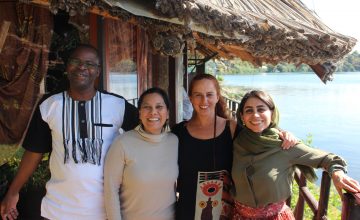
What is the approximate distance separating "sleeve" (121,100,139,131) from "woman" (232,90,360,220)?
71cm

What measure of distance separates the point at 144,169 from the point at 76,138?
0.46 metres

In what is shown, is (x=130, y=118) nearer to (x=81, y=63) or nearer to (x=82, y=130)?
(x=82, y=130)

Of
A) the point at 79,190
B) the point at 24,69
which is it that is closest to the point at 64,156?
→ the point at 79,190

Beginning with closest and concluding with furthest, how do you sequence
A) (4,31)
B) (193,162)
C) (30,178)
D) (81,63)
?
(81,63), (193,162), (4,31), (30,178)

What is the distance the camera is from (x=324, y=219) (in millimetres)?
2814

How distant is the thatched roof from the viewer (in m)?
2.34


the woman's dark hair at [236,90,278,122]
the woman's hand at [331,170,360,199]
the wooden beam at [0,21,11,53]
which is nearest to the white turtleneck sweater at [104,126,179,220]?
the woman's dark hair at [236,90,278,122]

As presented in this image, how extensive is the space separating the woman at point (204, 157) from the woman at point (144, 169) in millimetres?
105

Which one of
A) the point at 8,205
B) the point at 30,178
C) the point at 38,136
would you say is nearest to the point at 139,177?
the point at 38,136

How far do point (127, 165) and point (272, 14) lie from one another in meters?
2.17

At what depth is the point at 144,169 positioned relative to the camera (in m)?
2.33

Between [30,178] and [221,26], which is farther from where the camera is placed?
[30,178]

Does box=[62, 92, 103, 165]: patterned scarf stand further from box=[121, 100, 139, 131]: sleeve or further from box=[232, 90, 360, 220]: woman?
box=[232, 90, 360, 220]: woman

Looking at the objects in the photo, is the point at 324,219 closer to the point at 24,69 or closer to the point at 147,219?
the point at 147,219
